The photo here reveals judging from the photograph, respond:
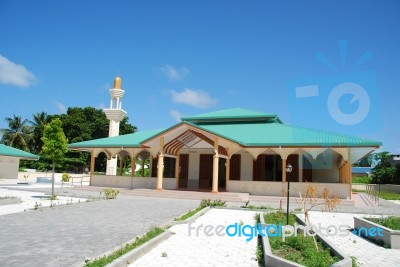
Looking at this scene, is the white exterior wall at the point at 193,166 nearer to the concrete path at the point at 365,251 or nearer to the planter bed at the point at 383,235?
the concrete path at the point at 365,251

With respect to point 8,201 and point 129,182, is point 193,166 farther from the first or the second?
point 8,201

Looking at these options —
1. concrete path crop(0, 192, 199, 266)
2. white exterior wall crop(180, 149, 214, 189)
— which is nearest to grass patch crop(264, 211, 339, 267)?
concrete path crop(0, 192, 199, 266)

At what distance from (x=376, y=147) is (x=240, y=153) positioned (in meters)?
8.40

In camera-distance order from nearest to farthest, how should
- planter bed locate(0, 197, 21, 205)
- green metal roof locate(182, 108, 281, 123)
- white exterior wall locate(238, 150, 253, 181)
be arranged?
planter bed locate(0, 197, 21, 205)
white exterior wall locate(238, 150, 253, 181)
green metal roof locate(182, 108, 281, 123)

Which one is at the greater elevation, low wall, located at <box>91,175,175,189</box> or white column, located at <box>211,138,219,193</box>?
white column, located at <box>211,138,219,193</box>

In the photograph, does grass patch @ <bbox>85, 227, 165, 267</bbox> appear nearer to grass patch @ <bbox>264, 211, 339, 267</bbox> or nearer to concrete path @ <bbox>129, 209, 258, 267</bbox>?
concrete path @ <bbox>129, 209, 258, 267</bbox>

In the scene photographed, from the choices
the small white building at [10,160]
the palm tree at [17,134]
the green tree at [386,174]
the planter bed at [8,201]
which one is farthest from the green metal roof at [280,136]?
the palm tree at [17,134]

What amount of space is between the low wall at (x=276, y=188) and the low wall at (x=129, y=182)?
4.67 meters

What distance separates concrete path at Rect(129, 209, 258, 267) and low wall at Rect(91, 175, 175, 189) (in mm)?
12647

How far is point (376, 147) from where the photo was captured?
17.6 m

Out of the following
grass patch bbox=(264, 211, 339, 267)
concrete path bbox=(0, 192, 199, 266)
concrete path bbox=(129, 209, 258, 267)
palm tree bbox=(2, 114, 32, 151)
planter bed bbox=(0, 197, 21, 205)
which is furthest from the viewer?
palm tree bbox=(2, 114, 32, 151)

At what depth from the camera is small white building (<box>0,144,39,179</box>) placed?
35562 millimetres

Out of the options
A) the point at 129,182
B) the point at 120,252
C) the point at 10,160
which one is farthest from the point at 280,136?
the point at 10,160

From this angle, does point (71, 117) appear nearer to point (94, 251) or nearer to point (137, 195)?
point (137, 195)
